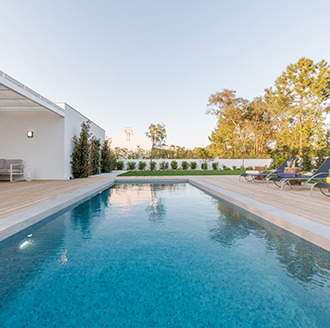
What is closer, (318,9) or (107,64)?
(318,9)

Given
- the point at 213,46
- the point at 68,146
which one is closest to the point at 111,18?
the point at 213,46

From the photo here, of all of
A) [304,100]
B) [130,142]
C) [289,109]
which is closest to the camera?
[304,100]

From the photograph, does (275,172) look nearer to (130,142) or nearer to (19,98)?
(19,98)

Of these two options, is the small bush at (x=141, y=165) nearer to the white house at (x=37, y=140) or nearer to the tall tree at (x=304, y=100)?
the white house at (x=37, y=140)

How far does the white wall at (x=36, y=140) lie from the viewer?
10039 mm

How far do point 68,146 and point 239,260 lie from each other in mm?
9910

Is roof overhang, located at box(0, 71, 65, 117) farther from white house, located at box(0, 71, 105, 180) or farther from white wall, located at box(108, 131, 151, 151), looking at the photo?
white wall, located at box(108, 131, 151, 151)

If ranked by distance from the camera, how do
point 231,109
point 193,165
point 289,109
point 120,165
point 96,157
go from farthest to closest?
point 231,109, point 289,109, point 193,165, point 120,165, point 96,157

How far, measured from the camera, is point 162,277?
2.17 meters

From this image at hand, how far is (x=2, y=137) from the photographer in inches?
396

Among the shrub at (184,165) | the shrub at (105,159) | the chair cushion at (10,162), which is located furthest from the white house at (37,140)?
the shrub at (184,165)

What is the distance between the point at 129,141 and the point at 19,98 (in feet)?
76.6

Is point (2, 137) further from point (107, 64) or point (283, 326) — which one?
point (283, 326)

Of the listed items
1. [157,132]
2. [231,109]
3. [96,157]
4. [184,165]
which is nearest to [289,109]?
[231,109]
